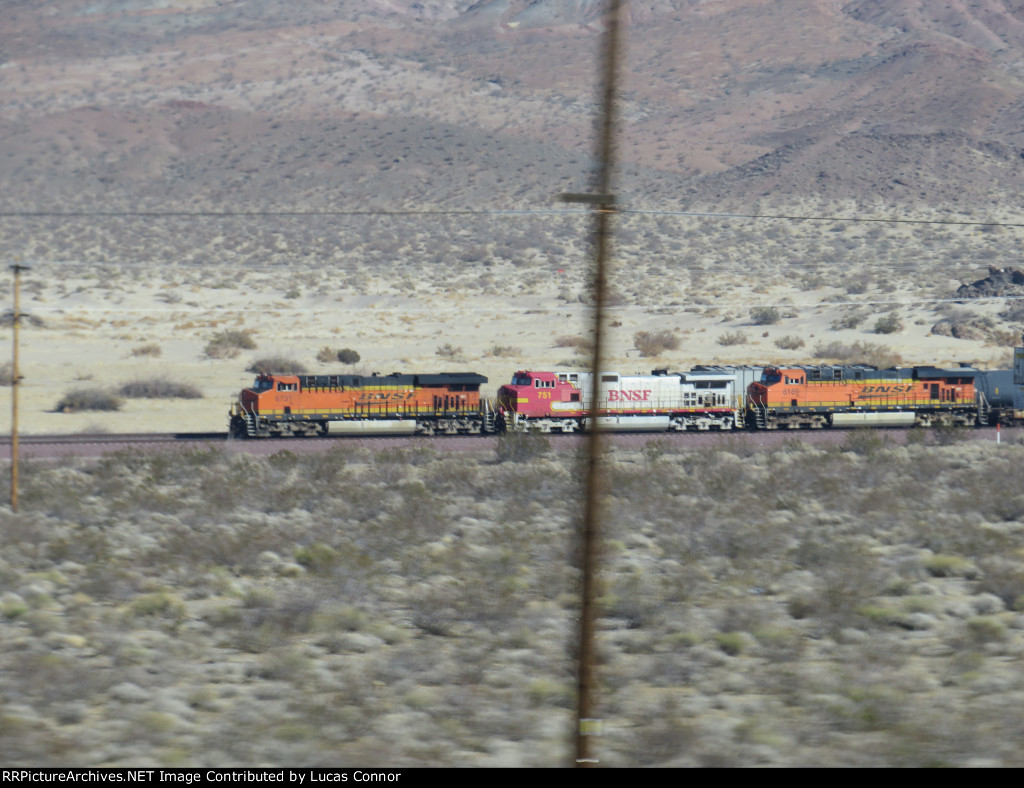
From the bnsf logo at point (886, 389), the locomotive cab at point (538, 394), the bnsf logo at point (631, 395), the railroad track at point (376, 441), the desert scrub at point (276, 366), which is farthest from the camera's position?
the desert scrub at point (276, 366)

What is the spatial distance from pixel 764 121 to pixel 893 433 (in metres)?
119

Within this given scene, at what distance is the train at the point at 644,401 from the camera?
1405 inches

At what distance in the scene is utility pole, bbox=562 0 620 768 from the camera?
771 centimetres

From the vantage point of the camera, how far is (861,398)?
38250 millimetres

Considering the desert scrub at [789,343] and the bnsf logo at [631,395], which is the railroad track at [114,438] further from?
the desert scrub at [789,343]

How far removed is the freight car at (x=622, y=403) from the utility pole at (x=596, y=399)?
28534 mm

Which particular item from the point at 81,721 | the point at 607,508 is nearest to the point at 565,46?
the point at 607,508

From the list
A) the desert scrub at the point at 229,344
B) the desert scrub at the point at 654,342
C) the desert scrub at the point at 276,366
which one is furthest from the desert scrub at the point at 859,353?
the desert scrub at the point at 229,344

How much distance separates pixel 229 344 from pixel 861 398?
113ft

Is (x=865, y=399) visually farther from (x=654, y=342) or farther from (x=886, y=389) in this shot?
(x=654, y=342)

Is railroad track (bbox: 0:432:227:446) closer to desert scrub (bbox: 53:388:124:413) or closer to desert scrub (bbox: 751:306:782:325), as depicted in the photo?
desert scrub (bbox: 53:388:124:413)

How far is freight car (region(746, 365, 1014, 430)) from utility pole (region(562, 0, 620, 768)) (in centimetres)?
3056

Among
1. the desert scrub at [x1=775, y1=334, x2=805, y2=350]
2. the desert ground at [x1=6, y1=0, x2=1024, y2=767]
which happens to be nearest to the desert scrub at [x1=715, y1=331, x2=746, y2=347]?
the desert ground at [x1=6, y1=0, x2=1024, y2=767]

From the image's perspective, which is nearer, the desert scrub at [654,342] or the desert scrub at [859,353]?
the desert scrub at [859,353]
